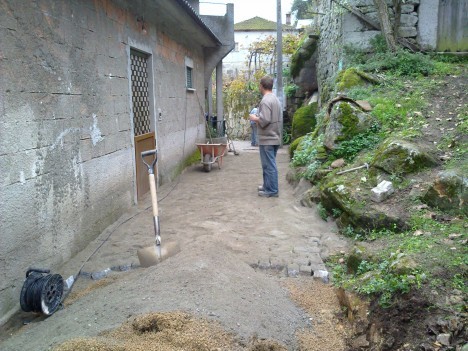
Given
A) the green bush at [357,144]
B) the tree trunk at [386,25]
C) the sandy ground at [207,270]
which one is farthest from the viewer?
the tree trunk at [386,25]

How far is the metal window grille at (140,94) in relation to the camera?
20.2 feet

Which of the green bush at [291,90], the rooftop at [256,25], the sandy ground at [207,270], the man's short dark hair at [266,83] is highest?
the rooftop at [256,25]

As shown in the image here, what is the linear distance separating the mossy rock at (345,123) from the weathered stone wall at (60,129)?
115 inches

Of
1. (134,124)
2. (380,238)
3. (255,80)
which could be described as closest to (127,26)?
(134,124)

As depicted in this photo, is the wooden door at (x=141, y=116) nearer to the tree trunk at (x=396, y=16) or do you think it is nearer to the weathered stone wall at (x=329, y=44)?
the weathered stone wall at (x=329, y=44)

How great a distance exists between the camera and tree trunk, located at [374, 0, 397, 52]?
7.83 metres

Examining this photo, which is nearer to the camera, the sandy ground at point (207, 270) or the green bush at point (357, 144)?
the sandy ground at point (207, 270)

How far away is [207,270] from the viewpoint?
10.2ft

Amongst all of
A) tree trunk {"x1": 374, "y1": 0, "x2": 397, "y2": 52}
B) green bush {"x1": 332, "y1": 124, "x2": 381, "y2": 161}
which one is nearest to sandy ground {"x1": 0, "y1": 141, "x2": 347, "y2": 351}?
green bush {"x1": 332, "y1": 124, "x2": 381, "y2": 161}

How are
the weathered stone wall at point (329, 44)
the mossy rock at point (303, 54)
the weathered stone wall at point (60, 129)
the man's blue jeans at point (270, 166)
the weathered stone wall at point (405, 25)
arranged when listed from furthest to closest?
1. the mossy rock at point (303, 54)
2. the weathered stone wall at point (329, 44)
3. the weathered stone wall at point (405, 25)
4. the man's blue jeans at point (270, 166)
5. the weathered stone wall at point (60, 129)

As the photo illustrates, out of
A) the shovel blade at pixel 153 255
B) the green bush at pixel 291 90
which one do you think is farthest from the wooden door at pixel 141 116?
the green bush at pixel 291 90

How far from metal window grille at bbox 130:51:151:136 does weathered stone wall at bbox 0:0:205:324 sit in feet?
1.03

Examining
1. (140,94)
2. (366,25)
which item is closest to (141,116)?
(140,94)

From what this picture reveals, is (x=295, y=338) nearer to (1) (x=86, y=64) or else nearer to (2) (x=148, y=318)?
(2) (x=148, y=318)
